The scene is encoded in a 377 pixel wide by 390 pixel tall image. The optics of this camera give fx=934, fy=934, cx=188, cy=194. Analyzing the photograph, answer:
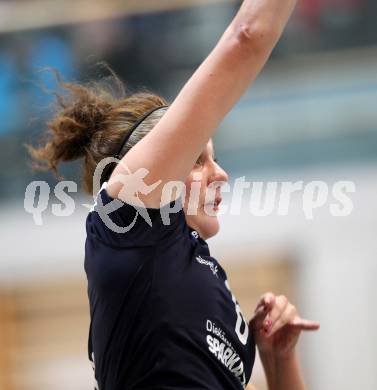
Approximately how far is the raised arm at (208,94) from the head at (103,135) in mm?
Answer: 273

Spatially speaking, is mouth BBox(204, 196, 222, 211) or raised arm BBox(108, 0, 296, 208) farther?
mouth BBox(204, 196, 222, 211)

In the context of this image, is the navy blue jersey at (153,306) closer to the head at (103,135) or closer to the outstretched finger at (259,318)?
the head at (103,135)

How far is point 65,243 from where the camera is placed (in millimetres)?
6324

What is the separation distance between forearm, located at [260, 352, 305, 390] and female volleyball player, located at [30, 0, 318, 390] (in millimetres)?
223

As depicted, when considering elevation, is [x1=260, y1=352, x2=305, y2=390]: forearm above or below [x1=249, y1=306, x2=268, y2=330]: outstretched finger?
below

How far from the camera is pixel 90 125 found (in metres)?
2.05

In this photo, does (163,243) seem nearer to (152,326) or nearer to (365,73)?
(152,326)

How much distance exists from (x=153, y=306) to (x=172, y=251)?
0.11 m

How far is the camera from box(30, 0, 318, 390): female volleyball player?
162 centimetres

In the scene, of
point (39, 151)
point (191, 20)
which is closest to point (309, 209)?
point (191, 20)

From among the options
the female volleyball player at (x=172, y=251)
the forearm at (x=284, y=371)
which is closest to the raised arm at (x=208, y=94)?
the female volleyball player at (x=172, y=251)

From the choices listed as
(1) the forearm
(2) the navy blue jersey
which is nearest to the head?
(2) the navy blue jersey

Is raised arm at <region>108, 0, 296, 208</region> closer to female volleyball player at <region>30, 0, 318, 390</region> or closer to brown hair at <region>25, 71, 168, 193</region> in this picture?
female volleyball player at <region>30, 0, 318, 390</region>

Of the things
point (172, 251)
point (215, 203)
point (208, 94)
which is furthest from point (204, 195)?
point (208, 94)
